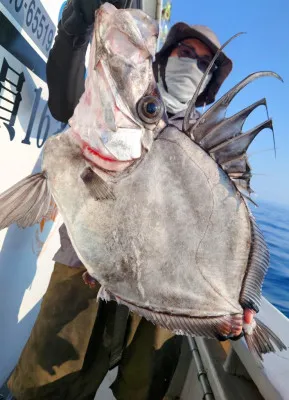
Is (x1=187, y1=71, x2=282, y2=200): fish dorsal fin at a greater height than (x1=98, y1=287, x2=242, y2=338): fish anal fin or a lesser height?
greater

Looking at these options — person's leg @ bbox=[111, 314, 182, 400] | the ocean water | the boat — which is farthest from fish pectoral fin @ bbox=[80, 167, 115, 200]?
the ocean water

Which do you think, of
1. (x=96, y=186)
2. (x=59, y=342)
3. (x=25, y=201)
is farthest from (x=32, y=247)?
(x=96, y=186)

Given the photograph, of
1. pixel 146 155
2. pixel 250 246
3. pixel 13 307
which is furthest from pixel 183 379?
pixel 146 155

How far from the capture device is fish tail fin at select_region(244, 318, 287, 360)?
4.97 ft

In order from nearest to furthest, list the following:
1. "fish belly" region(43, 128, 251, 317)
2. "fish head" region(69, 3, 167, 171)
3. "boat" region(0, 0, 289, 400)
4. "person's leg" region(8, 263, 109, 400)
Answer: "fish head" region(69, 3, 167, 171), "fish belly" region(43, 128, 251, 317), "boat" region(0, 0, 289, 400), "person's leg" region(8, 263, 109, 400)

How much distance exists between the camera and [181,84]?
2.63 metres

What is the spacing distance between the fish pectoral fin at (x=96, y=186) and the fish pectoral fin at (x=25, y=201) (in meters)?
0.24

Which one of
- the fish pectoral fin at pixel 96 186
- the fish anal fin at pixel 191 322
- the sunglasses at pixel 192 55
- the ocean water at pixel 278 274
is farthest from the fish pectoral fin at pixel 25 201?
the ocean water at pixel 278 274

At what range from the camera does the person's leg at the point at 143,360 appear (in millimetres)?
2646

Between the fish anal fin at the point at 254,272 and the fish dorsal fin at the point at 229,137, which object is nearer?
the fish dorsal fin at the point at 229,137

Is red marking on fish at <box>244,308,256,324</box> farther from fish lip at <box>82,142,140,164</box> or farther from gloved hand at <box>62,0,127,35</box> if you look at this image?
gloved hand at <box>62,0,127,35</box>

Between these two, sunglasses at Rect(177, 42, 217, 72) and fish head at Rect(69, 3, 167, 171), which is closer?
fish head at Rect(69, 3, 167, 171)

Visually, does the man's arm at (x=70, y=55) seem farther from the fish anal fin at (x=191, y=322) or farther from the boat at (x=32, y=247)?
the fish anal fin at (x=191, y=322)

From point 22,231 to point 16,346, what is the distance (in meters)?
1.13
